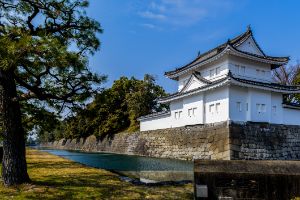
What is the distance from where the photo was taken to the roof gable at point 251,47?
2725cm

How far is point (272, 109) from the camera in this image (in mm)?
24719

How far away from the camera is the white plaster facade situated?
22.7 m

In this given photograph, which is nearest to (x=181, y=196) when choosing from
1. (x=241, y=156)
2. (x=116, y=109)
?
(x=241, y=156)

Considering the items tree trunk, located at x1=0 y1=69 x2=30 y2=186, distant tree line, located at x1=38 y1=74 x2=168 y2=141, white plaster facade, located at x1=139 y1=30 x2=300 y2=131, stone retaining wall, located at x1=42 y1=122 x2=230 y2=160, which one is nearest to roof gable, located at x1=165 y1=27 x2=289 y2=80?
white plaster facade, located at x1=139 y1=30 x2=300 y2=131

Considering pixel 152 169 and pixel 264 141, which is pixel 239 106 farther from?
pixel 152 169

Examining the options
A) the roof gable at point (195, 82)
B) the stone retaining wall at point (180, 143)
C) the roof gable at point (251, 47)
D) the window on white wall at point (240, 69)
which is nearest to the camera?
the stone retaining wall at point (180, 143)

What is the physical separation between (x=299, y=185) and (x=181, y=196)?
3.14 metres

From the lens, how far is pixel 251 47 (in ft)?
91.4

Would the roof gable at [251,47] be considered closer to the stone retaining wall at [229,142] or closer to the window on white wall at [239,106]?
the window on white wall at [239,106]

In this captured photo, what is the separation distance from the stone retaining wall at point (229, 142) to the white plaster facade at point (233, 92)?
3.52 feet

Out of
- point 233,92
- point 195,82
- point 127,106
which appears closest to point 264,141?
point 233,92

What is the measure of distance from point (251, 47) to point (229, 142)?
37.5ft

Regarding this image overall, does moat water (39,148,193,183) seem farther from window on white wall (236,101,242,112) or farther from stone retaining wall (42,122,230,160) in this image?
window on white wall (236,101,242,112)

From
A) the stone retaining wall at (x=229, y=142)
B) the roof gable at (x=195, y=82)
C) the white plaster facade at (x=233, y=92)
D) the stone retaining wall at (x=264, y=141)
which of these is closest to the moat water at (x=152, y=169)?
the stone retaining wall at (x=229, y=142)
